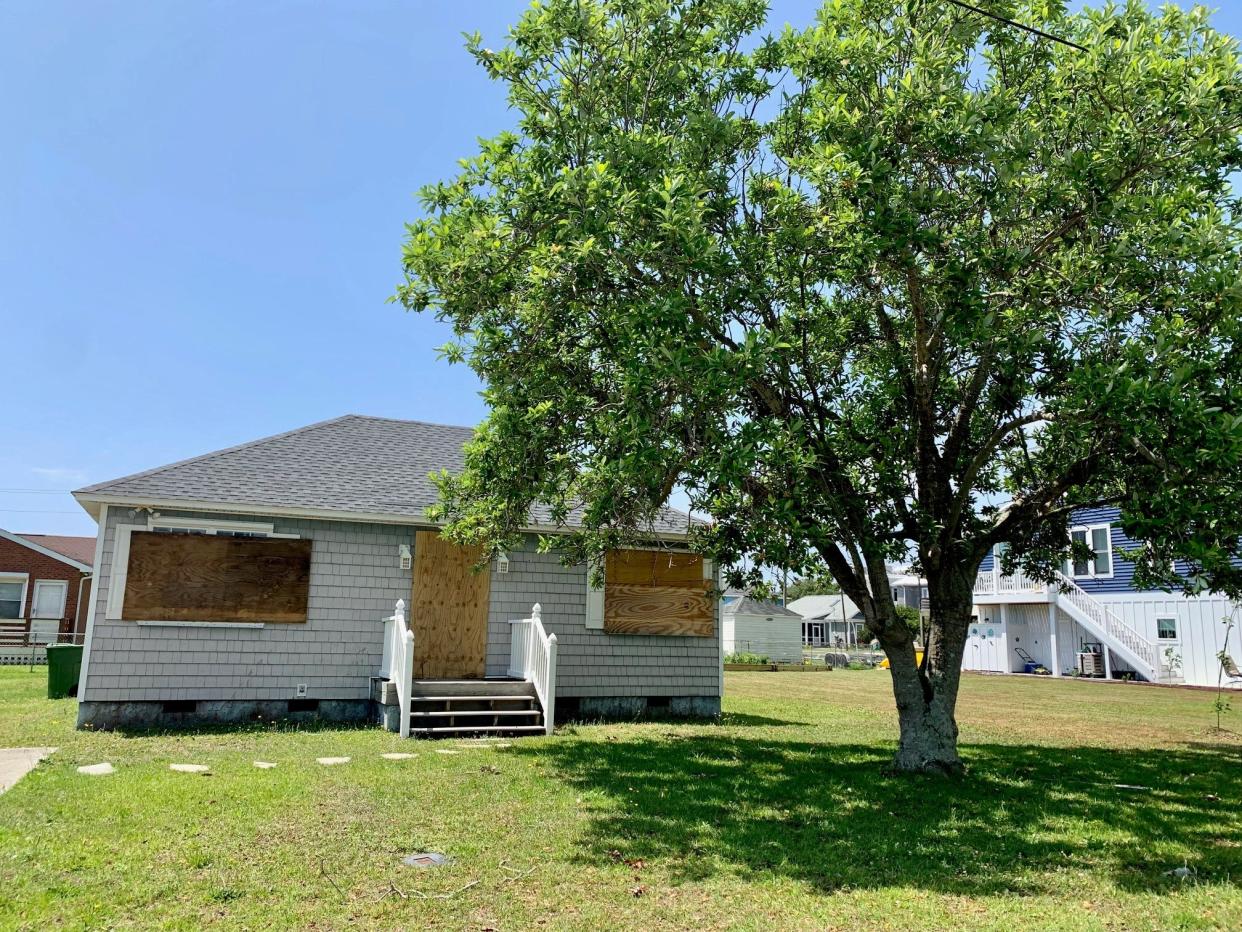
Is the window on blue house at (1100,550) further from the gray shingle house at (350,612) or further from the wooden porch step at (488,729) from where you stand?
the wooden porch step at (488,729)

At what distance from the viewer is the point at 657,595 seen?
48.2 feet

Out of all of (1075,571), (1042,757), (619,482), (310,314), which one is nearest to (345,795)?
(619,482)

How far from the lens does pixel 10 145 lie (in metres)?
13.1

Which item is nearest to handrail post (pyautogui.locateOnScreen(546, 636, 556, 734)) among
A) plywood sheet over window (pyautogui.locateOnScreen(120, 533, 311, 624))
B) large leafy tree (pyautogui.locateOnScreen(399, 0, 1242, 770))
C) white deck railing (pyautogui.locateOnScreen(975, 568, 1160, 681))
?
large leafy tree (pyautogui.locateOnScreen(399, 0, 1242, 770))

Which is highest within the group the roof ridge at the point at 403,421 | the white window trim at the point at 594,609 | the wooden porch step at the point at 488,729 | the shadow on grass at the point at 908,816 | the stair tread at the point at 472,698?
the roof ridge at the point at 403,421

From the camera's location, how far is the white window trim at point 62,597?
30.0 metres

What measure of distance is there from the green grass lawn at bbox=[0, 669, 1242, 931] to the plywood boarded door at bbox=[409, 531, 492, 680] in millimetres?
2189

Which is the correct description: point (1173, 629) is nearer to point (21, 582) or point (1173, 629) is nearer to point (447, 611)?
point (447, 611)

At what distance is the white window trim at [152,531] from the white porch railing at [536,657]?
3.73 meters

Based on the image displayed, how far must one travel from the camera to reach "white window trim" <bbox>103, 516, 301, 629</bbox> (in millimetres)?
A: 11852

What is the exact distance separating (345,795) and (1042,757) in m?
8.68

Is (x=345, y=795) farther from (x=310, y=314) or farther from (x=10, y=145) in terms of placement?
(x=310, y=314)

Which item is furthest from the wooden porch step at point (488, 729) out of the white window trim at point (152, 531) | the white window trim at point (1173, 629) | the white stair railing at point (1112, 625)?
the white window trim at point (1173, 629)

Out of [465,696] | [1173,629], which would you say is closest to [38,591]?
[465,696]
